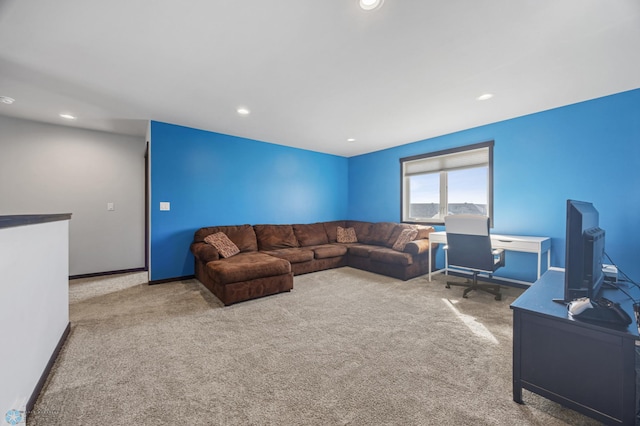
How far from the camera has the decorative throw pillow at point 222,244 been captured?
3.83m

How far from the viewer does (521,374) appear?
146cm

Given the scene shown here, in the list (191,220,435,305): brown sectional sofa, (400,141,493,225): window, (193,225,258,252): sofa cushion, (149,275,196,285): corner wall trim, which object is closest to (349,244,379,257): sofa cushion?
(191,220,435,305): brown sectional sofa

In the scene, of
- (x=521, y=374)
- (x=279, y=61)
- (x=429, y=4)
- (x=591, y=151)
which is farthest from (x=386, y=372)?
(x=591, y=151)

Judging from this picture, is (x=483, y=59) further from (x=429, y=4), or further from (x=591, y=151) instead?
(x=591, y=151)

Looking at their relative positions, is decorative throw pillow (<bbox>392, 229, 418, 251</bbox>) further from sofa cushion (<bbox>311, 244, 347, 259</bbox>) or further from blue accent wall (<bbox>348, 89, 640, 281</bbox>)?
blue accent wall (<bbox>348, 89, 640, 281</bbox>)

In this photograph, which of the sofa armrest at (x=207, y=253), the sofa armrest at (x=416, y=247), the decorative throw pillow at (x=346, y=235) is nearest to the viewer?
the sofa armrest at (x=207, y=253)

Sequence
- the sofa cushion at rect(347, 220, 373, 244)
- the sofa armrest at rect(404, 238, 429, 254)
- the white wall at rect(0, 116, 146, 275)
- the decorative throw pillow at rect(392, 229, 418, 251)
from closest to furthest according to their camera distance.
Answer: the white wall at rect(0, 116, 146, 275) < the sofa armrest at rect(404, 238, 429, 254) < the decorative throw pillow at rect(392, 229, 418, 251) < the sofa cushion at rect(347, 220, 373, 244)

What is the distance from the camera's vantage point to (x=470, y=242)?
128 inches

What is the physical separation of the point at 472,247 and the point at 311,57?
2.95 meters

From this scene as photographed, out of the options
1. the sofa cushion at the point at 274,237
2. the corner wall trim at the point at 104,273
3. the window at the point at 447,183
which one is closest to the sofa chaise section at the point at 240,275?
the sofa cushion at the point at 274,237

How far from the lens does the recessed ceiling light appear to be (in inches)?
62.6

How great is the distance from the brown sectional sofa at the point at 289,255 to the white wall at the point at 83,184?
1.60 meters

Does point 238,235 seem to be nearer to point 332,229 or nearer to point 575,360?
point 332,229

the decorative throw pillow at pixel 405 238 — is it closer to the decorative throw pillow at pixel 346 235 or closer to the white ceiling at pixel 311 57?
the decorative throw pillow at pixel 346 235
